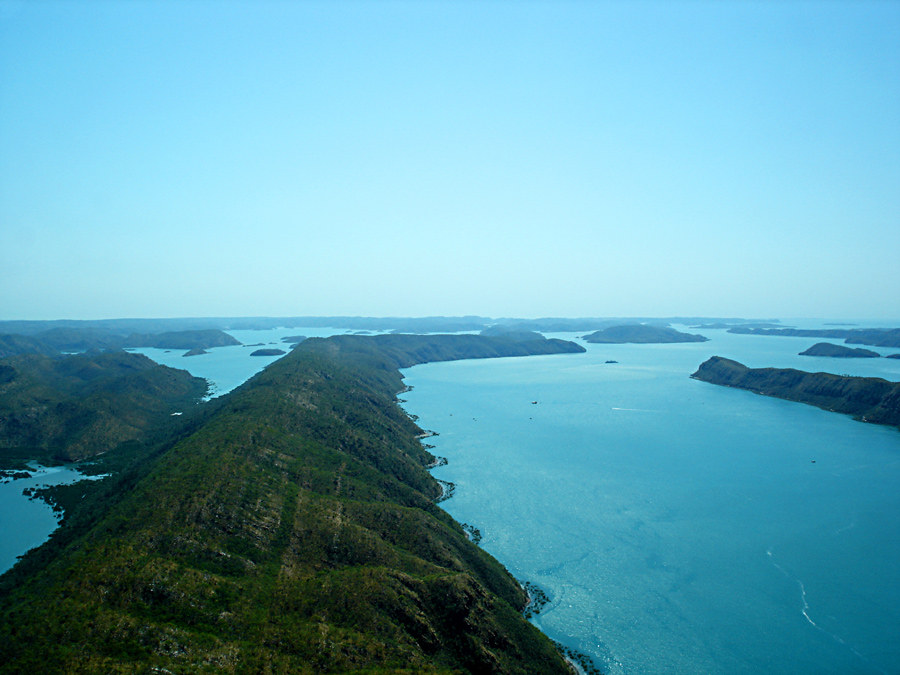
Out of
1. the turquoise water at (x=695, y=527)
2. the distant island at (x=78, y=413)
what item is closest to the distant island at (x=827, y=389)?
the turquoise water at (x=695, y=527)

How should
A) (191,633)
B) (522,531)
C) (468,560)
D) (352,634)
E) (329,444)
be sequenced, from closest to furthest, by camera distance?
(191,633) < (352,634) < (468,560) < (522,531) < (329,444)

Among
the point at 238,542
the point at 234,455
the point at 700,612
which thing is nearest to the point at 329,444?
the point at 234,455

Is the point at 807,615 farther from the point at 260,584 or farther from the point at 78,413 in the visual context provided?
the point at 78,413

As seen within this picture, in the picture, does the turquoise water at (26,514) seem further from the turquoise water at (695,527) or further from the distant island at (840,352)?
the distant island at (840,352)

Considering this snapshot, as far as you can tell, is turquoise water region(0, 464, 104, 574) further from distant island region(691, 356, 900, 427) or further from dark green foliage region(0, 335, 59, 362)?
dark green foliage region(0, 335, 59, 362)

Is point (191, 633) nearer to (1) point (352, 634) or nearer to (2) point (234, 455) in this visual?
(1) point (352, 634)

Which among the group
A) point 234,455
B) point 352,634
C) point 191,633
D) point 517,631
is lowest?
point 517,631
